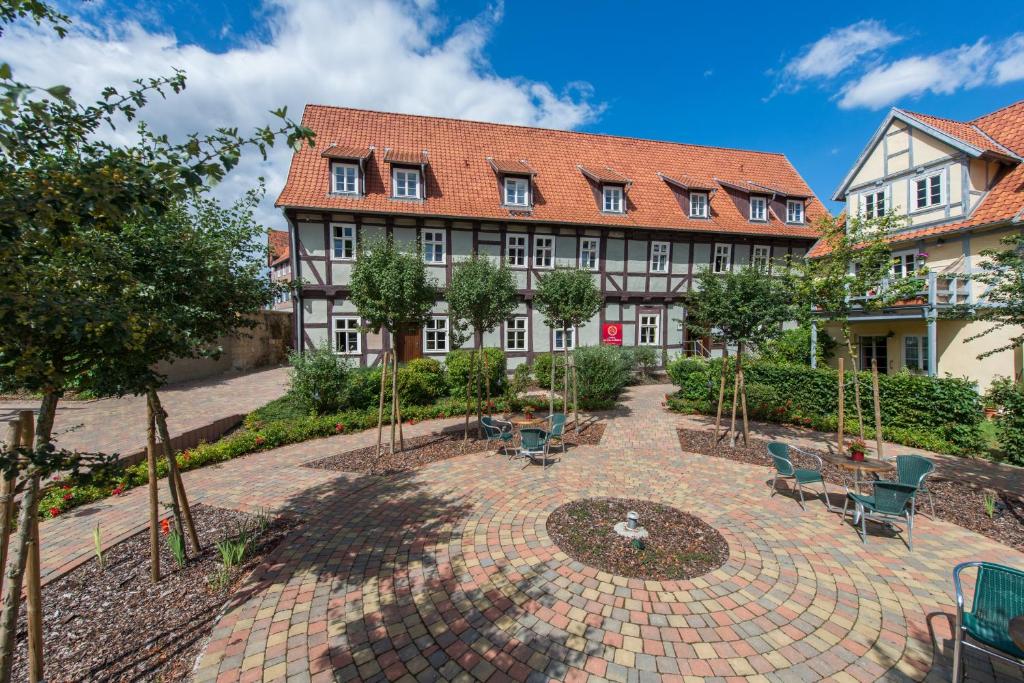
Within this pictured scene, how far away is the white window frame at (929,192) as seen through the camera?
13.5 metres

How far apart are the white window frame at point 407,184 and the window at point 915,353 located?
62.0 ft

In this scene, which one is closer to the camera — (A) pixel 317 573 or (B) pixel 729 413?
(A) pixel 317 573

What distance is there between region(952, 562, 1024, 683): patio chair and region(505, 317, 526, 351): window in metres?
15.0

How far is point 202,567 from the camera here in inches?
173

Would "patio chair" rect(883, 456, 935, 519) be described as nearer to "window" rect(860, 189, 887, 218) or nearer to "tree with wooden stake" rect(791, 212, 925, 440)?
"tree with wooden stake" rect(791, 212, 925, 440)

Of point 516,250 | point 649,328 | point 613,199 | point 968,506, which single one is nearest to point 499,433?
point 968,506

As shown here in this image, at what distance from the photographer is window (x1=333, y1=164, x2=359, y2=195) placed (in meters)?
15.8

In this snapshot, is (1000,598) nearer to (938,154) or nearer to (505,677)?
(505,677)

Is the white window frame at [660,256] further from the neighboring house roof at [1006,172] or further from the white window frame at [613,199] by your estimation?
the neighboring house roof at [1006,172]

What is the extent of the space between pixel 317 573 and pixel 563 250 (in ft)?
50.2

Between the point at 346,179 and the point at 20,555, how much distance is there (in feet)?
51.2

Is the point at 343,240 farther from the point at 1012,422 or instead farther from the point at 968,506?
the point at 1012,422

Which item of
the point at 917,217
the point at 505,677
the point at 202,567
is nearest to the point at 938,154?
the point at 917,217

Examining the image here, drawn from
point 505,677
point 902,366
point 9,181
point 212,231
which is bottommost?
point 505,677
